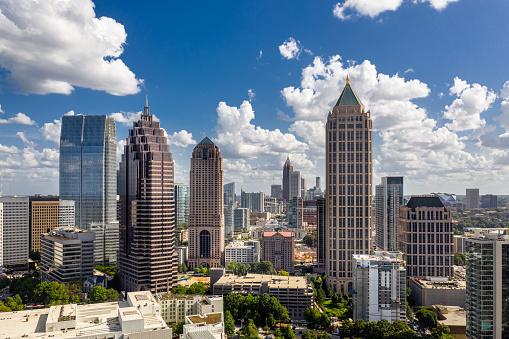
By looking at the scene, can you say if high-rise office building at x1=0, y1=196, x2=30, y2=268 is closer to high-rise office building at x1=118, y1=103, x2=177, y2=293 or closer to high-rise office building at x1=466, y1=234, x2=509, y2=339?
high-rise office building at x1=118, y1=103, x2=177, y2=293

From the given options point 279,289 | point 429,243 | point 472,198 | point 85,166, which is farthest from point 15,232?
point 472,198

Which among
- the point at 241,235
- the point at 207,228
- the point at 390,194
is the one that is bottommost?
the point at 241,235

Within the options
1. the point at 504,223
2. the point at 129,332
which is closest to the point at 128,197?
the point at 129,332

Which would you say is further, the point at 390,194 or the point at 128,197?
the point at 390,194

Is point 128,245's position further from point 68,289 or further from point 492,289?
point 492,289

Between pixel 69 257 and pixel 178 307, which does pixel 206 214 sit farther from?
pixel 178 307

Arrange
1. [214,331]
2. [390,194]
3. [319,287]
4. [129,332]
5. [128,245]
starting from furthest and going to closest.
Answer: [390,194], [319,287], [128,245], [214,331], [129,332]
